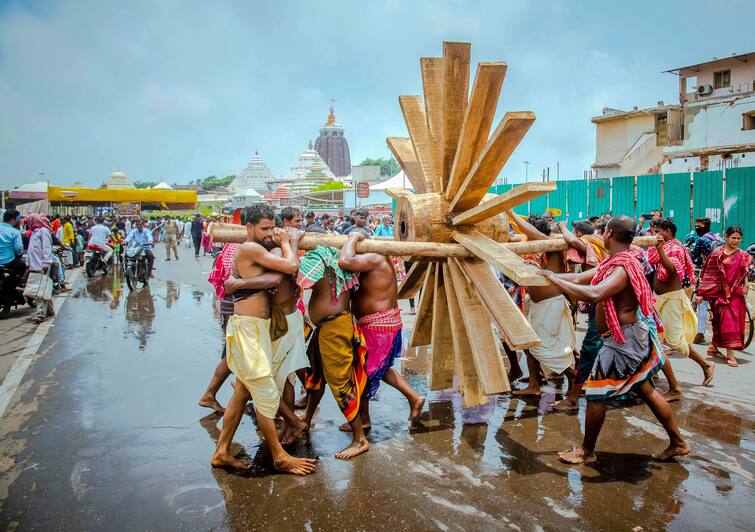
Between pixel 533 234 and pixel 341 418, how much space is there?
251 centimetres

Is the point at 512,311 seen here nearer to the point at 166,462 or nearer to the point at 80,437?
the point at 166,462

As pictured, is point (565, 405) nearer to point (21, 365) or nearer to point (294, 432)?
point (294, 432)

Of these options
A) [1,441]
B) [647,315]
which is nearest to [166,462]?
[1,441]

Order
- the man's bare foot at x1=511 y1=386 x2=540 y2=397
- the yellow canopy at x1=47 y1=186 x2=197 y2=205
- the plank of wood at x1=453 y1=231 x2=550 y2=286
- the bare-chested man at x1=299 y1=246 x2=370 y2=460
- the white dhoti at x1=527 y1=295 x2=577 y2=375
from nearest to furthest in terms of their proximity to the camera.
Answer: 1. the plank of wood at x1=453 y1=231 x2=550 y2=286
2. the bare-chested man at x1=299 y1=246 x2=370 y2=460
3. the white dhoti at x1=527 y1=295 x2=577 y2=375
4. the man's bare foot at x1=511 y1=386 x2=540 y2=397
5. the yellow canopy at x1=47 y1=186 x2=197 y2=205

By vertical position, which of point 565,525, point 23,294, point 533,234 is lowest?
point 565,525

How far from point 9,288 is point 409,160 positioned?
8271 mm

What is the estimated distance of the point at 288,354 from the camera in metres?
4.28

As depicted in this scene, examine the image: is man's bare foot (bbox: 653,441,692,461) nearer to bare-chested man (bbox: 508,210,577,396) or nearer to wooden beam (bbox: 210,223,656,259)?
bare-chested man (bbox: 508,210,577,396)

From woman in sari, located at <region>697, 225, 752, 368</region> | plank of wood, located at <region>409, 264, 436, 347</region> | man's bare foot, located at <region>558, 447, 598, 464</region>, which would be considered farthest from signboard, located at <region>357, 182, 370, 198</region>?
man's bare foot, located at <region>558, 447, 598, 464</region>

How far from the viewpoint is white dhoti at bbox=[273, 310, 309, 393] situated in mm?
4215

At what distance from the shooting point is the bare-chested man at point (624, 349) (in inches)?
151

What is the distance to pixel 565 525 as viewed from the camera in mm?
3158

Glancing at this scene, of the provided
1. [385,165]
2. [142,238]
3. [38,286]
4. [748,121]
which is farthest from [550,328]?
[385,165]

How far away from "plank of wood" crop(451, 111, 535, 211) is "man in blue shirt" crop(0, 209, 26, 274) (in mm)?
8684
